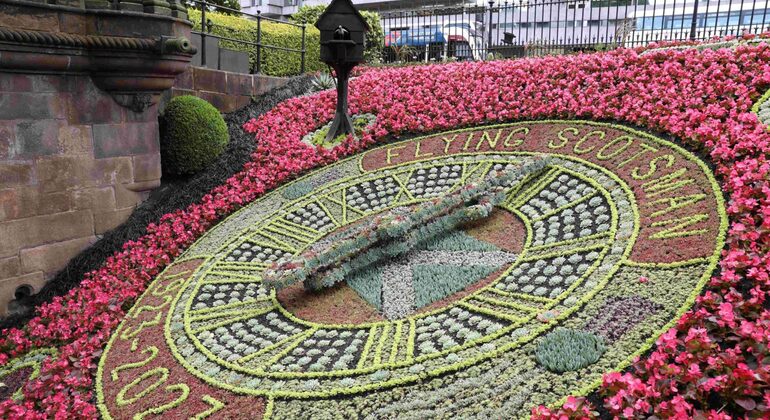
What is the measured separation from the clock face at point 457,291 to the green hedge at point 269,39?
5866 mm

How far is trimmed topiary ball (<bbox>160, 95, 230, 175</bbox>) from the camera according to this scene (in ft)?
24.2

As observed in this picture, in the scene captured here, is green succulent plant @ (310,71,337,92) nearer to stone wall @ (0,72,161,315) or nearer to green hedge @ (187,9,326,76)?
green hedge @ (187,9,326,76)

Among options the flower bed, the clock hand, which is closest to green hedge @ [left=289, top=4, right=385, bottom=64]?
the flower bed

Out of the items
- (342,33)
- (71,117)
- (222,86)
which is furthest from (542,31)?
(71,117)

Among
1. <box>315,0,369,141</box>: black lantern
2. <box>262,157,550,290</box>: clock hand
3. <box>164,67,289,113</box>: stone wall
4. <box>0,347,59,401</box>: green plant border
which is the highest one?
<box>315,0,369,141</box>: black lantern

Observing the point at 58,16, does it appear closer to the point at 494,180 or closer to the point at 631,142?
the point at 494,180

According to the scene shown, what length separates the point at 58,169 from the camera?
6199 millimetres

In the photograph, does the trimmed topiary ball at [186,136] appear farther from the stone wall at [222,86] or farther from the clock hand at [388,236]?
the clock hand at [388,236]

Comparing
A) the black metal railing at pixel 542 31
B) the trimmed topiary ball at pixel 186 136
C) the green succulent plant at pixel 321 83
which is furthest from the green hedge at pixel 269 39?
the trimmed topiary ball at pixel 186 136

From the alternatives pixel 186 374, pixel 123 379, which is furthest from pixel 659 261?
pixel 123 379

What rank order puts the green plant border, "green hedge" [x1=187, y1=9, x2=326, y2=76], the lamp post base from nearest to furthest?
the green plant border, the lamp post base, "green hedge" [x1=187, y1=9, x2=326, y2=76]

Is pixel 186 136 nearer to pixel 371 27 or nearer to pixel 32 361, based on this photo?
pixel 32 361

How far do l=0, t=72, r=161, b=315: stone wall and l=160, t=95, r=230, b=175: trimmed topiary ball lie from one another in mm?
391

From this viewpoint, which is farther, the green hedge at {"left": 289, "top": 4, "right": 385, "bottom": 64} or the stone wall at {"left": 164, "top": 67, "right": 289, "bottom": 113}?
the green hedge at {"left": 289, "top": 4, "right": 385, "bottom": 64}
